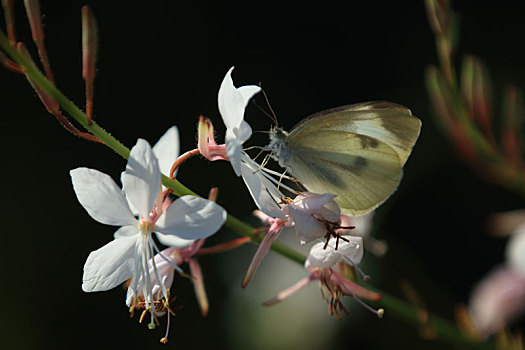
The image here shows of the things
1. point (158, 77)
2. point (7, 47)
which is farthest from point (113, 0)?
point (7, 47)

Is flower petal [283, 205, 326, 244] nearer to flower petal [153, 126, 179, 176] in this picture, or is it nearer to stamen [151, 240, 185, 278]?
stamen [151, 240, 185, 278]

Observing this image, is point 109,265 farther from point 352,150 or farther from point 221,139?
point 221,139

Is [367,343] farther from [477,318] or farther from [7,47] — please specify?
[7,47]

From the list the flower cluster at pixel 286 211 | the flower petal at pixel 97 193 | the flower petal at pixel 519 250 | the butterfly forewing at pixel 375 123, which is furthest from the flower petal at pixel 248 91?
the flower petal at pixel 519 250

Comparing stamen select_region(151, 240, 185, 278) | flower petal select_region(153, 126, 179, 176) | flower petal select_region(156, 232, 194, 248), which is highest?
flower petal select_region(153, 126, 179, 176)

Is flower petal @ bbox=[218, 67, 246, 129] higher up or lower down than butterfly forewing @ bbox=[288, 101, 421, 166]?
higher up

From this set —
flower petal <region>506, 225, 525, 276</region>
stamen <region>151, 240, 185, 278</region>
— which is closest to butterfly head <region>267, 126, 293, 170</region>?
stamen <region>151, 240, 185, 278</region>

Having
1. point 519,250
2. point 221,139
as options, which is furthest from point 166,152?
point 221,139
